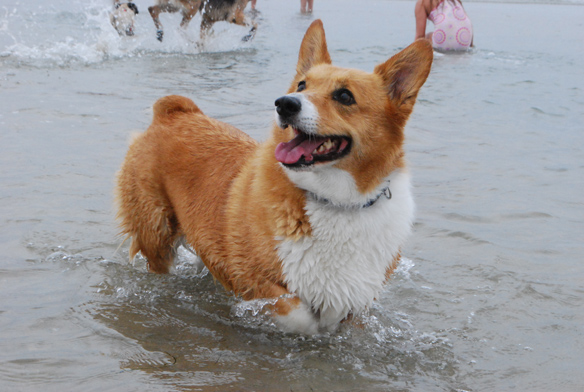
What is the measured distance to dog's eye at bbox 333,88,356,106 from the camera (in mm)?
2938

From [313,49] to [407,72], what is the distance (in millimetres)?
577

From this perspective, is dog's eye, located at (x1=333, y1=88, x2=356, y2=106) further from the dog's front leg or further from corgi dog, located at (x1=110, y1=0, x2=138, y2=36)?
corgi dog, located at (x1=110, y1=0, x2=138, y2=36)

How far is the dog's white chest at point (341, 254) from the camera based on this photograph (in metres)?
2.88

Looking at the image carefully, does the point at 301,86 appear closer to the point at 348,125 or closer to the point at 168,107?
the point at 348,125

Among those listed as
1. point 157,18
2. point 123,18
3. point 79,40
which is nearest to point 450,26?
point 157,18

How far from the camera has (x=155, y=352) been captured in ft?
9.50

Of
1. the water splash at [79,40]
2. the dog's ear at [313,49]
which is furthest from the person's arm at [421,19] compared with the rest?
the dog's ear at [313,49]

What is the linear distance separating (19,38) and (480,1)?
24426 millimetres

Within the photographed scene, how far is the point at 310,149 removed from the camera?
2832mm

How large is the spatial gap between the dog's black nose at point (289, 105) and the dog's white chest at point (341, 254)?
1.46 feet

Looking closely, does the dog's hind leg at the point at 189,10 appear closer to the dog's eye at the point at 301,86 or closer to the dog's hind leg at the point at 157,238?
the dog's hind leg at the point at 157,238

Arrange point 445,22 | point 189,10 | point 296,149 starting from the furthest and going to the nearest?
point 189,10 → point 445,22 → point 296,149

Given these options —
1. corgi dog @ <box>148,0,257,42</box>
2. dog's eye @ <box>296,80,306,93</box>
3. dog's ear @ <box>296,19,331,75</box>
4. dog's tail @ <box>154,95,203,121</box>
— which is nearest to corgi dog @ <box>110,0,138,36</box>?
corgi dog @ <box>148,0,257,42</box>

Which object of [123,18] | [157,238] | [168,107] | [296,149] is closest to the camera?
[296,149]
